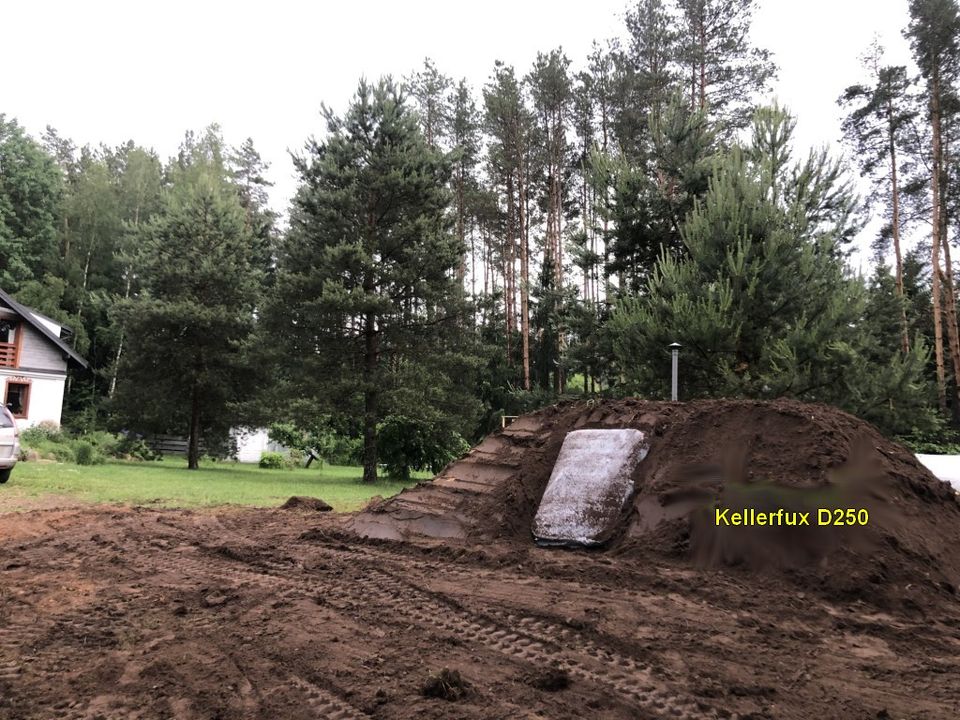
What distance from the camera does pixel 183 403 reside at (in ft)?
70.1

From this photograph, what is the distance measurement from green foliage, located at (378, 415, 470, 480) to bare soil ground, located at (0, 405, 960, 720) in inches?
444

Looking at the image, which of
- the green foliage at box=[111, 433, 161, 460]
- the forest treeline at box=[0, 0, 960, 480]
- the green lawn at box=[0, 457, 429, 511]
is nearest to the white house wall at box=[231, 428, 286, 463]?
the forest treeline at box=[0, 0, 960, 480]

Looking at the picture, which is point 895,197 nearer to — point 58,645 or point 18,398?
point 58,645

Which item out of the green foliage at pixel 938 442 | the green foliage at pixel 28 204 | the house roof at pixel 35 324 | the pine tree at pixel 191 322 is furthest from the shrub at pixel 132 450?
the green foliage at pixel 938 442

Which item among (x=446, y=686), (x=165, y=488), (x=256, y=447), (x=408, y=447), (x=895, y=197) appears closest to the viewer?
(x=446, y=686)

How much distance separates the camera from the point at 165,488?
1295cm

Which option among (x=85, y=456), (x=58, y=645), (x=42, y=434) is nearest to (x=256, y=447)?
(x=42, y=434)

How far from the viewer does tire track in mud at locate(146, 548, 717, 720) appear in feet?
10.1

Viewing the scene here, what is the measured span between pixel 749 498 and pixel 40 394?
30477 mm

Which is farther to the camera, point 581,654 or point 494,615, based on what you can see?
point 494,615

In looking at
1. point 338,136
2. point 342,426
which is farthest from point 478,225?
point 342,426

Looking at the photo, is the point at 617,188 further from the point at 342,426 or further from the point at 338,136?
the point at 342,426

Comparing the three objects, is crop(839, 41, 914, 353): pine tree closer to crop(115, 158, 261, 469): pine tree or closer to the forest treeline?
the forest treeline

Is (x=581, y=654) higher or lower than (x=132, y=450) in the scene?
higher
